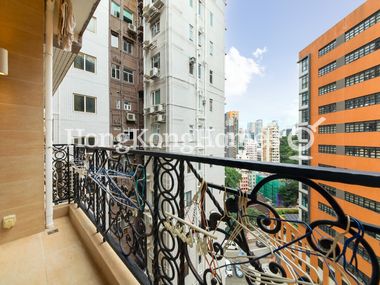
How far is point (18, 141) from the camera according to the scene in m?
1.41

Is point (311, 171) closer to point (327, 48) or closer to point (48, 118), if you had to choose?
point (48, 118)

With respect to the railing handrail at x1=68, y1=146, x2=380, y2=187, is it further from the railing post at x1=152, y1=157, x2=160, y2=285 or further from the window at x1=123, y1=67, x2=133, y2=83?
the window at x1=123, y1=67, x2=133, y2=83

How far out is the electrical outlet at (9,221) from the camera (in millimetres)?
1343

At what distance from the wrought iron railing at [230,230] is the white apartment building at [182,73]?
14.4 feet

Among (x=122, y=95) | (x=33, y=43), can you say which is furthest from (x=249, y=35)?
(x=33, y=43)

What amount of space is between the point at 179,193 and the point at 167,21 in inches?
253

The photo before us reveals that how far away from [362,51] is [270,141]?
5.97m

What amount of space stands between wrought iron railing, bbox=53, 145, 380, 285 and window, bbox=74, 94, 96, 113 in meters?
4.89

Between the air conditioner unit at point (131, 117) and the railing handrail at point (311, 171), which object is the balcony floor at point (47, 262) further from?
the air conditioner unit at point (131, 117)

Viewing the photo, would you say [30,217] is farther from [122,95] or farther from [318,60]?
[318,60]

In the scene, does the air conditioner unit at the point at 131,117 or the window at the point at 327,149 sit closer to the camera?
the air conditioner unit at the point at 131,117

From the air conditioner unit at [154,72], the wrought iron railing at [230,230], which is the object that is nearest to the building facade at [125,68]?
the air conditioner unit at [154,72]

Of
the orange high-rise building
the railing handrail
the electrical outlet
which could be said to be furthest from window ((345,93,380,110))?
the electrical outlet

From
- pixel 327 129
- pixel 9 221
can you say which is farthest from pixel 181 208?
pixel 327 129
